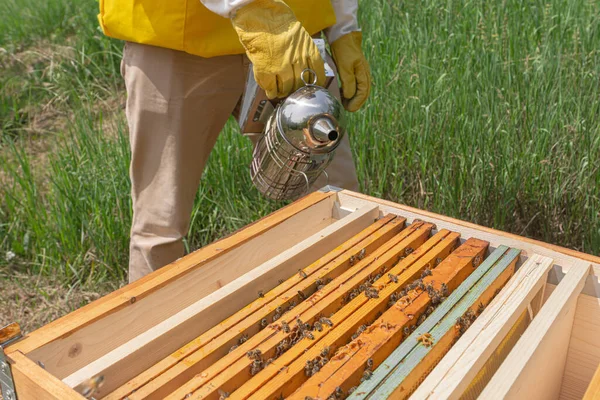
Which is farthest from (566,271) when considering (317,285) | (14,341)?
(14,341)

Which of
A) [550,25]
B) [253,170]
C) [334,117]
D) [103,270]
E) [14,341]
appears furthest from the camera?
[550,25]

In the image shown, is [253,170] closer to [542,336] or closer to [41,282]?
[542,336]

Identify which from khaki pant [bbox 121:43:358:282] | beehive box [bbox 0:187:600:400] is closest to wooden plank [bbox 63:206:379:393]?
beehive box [bbox 0:187:600:400]

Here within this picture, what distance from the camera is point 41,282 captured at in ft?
9.71

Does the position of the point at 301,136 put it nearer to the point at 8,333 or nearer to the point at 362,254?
the point at 362,254

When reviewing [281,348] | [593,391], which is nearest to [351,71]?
[281,348]

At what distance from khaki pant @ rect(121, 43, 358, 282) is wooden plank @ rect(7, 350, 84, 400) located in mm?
1023

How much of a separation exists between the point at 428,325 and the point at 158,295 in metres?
0.62

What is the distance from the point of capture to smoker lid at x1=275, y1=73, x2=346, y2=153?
1.49 m

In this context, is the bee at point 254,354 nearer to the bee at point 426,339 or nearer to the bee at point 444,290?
the bee at point 426,339

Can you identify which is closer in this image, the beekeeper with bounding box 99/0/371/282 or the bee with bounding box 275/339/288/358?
the bee with bounding box 275/339/288/358

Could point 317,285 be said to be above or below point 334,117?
below

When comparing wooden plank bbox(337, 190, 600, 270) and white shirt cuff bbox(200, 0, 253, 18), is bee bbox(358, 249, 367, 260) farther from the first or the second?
white shirt cuff bbox(200, 0, 253, 18)

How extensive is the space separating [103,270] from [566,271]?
2202mm
